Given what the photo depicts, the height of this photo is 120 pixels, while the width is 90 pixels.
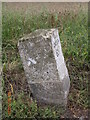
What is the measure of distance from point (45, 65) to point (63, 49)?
56.7 inches

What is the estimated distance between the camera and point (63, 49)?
15.1 feet

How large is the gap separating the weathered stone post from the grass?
0.21 meters

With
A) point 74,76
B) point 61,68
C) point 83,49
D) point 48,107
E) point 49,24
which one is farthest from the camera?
Result: point 49,24

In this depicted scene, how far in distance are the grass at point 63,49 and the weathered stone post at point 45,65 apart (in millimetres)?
206

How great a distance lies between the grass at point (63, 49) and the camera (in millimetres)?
3459

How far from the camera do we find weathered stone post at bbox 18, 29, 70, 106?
3125 mm

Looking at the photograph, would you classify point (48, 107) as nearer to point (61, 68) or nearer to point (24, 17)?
point (61, 68)

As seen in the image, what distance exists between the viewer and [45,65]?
321 centimetres

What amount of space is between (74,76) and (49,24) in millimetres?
1790

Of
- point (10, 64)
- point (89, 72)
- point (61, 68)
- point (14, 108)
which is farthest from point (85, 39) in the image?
point (14, 108)

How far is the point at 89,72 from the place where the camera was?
14.0 ft

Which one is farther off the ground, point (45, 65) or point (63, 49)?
point (45, 65)

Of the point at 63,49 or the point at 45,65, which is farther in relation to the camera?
the point at 63,49

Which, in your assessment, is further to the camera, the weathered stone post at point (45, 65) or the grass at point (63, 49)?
the grass at point (63, 49)
